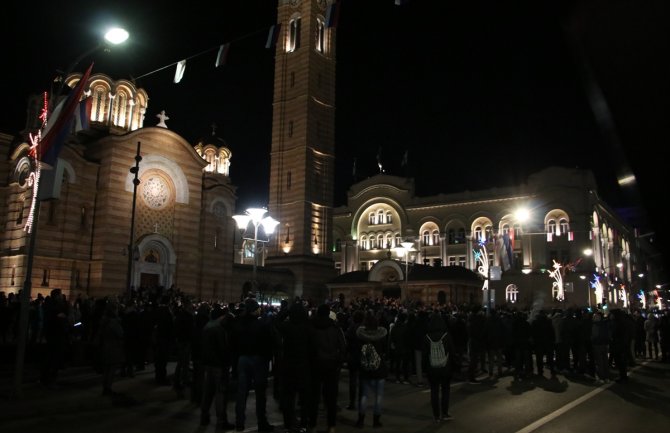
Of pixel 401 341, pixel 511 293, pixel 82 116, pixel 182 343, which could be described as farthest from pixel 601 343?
pixel 511 293

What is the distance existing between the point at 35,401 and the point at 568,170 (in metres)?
51.0

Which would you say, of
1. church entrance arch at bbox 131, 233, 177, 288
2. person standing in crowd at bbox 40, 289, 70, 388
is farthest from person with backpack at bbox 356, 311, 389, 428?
church entrance arch at bbox 131, 233, 177, 288

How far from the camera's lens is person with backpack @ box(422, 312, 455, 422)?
31.9 ft

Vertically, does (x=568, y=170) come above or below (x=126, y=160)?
above

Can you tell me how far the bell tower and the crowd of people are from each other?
24.9 meters

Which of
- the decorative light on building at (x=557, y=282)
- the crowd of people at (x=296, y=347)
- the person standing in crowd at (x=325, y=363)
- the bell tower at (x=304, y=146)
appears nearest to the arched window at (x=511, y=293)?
the decorative light on building at (x=557, y=282)

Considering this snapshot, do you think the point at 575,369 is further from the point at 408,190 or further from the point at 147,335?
the point at 408,190

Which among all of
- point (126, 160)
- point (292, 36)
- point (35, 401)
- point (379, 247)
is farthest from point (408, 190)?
point (35, 401)

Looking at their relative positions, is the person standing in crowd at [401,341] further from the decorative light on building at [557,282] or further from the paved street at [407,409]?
the decorative light on building at [557,282]

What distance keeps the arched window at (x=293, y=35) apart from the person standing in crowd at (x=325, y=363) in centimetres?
4225

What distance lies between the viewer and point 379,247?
63469 millimetres

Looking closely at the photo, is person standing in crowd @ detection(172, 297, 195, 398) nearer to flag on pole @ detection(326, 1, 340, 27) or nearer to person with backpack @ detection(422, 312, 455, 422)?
person with backpack @ detection(422, 312, 455, 422)

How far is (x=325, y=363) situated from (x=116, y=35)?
26.3ft

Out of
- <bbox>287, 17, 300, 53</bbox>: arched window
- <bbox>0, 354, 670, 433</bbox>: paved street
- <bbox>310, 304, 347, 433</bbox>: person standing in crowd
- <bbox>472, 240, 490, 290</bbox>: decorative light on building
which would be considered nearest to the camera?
<bbox>310, 304, 347, 433</bbox>: person standing in crowd
